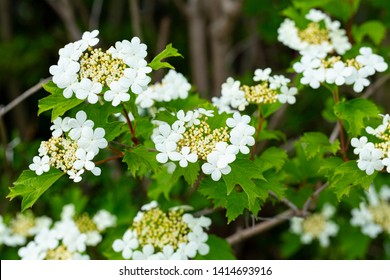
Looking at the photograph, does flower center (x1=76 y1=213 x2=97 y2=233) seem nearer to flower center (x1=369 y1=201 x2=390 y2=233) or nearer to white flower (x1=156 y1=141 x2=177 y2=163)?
white flower (x1=156 y1=141 x2=177 y2=163)

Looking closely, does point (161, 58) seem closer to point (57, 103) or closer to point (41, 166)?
point (57, 103)

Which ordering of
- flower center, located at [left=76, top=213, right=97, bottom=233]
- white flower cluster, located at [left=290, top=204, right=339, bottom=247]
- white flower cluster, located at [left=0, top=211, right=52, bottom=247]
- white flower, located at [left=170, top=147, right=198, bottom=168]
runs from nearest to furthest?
white flower, located at [left=170, top=147, right=198, bottom=168], flower center, located at [left=76, top=213, right=97, bottom=233], white flower cluster, located at [left=0, top=211, right=52, bottom=247], white flower cluster, located at [left=290, top=204, right=339, bottom=247]

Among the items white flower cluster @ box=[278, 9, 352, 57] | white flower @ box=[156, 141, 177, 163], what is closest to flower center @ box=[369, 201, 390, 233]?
white flower cluster @ box=[278, 9, 352, 57]

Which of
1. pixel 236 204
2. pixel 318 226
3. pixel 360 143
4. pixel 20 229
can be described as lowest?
pixel 318 226

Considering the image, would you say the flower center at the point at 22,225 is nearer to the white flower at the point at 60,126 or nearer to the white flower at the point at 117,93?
the white flower at the point at 60,126

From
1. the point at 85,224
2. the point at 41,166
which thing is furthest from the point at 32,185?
the point at 85,224

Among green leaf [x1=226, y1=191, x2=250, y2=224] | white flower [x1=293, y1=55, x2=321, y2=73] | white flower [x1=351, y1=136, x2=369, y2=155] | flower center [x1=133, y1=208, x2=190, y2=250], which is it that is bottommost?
flower center [x1=133, y1=208, x2=190, y2=250]

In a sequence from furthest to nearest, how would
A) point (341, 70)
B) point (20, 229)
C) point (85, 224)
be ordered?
point (20, 229), point (85, 224), point (341, 70)

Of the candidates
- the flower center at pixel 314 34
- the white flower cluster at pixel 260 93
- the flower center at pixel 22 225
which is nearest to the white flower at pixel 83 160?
the white flower cluster at pixel 260 93
